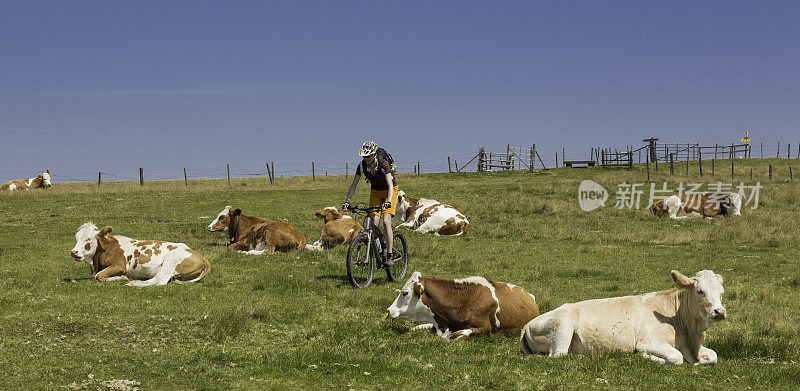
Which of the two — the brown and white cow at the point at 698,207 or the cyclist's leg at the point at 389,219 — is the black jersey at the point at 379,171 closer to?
the cyclist's leg at the point at 389,219

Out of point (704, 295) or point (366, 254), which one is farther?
point (366, 254)

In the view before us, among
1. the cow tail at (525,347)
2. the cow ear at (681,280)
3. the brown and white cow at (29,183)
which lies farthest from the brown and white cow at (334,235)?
the brown and white cow at (29,183)

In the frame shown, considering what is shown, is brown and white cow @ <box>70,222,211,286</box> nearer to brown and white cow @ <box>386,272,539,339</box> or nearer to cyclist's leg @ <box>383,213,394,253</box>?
cyclist's leg @ <box>383,213,394,253</box>

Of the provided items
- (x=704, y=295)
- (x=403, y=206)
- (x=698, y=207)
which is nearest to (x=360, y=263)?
(x=704, y=295)

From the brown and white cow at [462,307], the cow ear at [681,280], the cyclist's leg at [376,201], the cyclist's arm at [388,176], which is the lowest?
the brown and white cow at [462,307]

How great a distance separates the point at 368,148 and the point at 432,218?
37.0 ft

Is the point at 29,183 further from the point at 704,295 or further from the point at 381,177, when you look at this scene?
the point at 704,295

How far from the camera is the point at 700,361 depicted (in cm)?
761

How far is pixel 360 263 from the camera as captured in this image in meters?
12.2

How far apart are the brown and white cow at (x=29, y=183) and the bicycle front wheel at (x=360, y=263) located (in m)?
44.4

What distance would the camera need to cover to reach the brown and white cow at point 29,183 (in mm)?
47844

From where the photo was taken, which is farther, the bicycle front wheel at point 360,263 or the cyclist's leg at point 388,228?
the cyclist's leg at point 388,228

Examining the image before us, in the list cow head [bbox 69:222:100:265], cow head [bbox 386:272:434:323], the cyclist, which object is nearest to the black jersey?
the cyclist

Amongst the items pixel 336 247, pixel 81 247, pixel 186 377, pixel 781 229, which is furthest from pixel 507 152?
pixel 186 377
